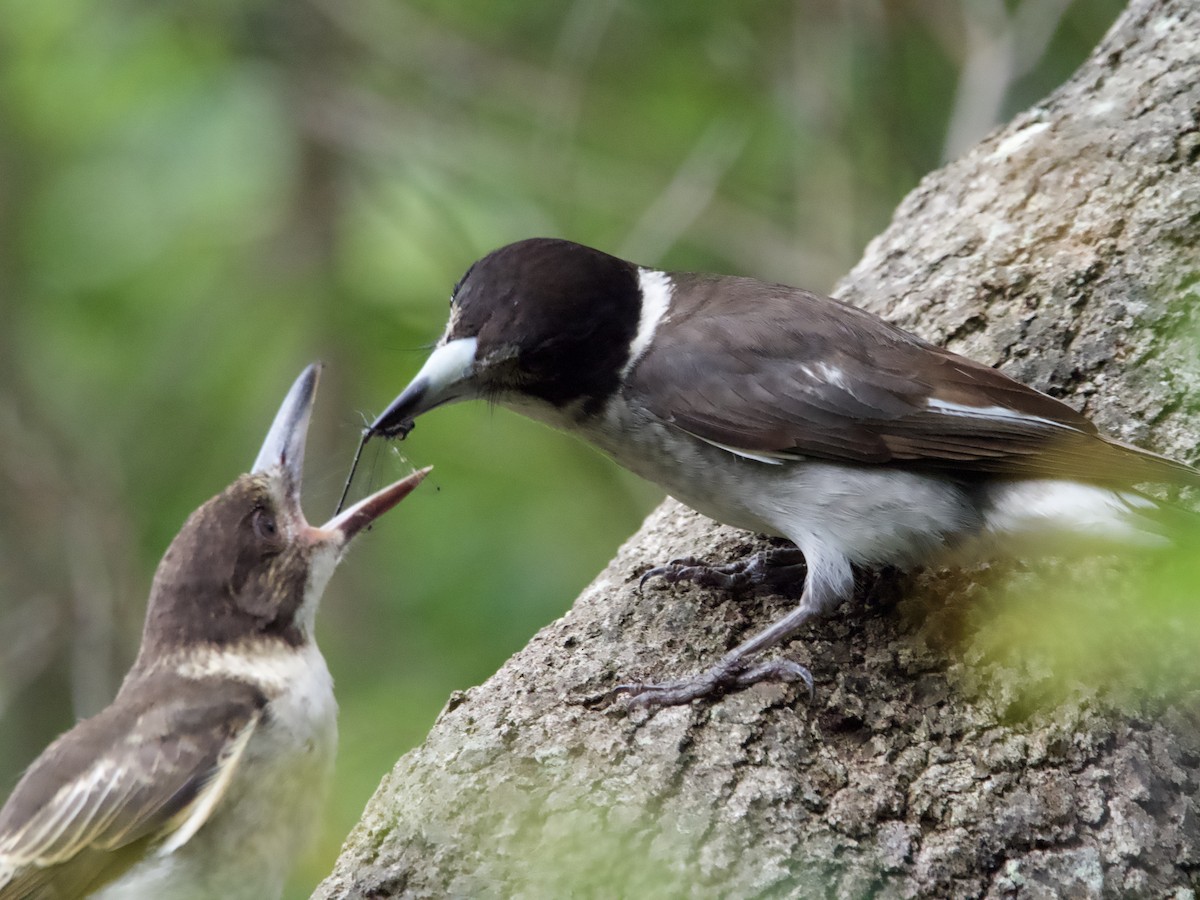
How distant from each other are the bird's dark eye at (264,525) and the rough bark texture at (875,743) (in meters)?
0.86

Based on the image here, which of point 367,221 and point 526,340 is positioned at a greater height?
point 367,221

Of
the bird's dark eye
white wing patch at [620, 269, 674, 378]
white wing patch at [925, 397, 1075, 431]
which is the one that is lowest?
white wing patch at [925, 397, 1075, 431]

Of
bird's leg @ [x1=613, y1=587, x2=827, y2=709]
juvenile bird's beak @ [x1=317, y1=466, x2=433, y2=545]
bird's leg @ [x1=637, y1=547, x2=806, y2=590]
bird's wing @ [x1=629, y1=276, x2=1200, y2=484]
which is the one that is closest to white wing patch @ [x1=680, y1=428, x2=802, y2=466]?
bird's wing @ [x1=629, y1=276, x2=1200, y2=484]

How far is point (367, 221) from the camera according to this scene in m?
7.02

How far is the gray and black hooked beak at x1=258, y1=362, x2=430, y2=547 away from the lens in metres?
3.57

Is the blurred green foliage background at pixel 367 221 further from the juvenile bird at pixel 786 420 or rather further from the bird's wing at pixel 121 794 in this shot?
the juvenile bird at pixel 786 420

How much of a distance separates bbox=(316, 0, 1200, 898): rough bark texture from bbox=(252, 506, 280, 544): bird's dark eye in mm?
856

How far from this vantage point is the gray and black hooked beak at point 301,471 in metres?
3.57

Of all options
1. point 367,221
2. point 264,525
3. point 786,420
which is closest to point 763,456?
point 786,420

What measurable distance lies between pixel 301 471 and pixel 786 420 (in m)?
1.47

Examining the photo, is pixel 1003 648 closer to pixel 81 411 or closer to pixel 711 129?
pixel 711 129

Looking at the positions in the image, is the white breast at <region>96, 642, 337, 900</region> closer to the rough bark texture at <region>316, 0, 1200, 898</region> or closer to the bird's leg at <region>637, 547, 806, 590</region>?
the rough bark texture at <region>316, 0, 1200, 898</region>

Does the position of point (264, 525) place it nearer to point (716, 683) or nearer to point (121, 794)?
point (121, 794)

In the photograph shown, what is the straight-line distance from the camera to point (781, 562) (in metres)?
3.39
